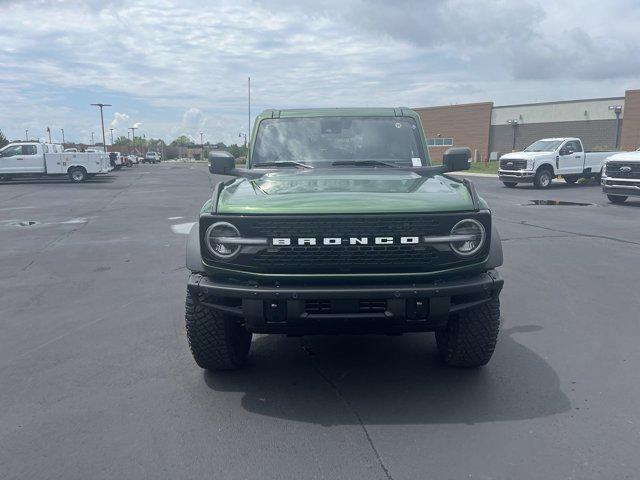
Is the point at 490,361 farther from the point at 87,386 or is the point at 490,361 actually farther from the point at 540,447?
the point at 87,386

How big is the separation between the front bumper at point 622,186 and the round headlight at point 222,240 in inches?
599

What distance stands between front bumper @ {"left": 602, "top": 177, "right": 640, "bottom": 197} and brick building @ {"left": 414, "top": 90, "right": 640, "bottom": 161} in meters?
22.9

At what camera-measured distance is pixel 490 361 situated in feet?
15.0

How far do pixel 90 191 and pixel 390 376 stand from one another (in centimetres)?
2197

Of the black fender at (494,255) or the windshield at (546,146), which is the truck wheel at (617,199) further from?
the black fender at (494,255)

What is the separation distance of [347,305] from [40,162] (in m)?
29.1

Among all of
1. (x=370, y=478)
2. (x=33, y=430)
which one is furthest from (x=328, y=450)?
(x=33, y=430)

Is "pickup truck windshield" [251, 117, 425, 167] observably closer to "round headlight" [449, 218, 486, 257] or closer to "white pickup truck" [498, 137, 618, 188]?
"round headlight" [449, 218, 486, 257]

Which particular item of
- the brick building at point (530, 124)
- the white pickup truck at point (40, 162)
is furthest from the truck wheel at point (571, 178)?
the white pickup truck at point (40, 162)

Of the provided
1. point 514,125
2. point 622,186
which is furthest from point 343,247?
point 514,125

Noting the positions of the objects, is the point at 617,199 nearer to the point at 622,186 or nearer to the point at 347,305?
the point at 622,186

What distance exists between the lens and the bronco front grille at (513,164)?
22625 millimetres

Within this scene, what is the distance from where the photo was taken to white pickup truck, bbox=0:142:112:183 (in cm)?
2861

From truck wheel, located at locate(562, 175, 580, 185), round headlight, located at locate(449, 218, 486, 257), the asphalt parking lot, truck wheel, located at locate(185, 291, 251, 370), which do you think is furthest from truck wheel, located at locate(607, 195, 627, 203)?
truck wheel, located at locate(185, 291, 251, 370)
